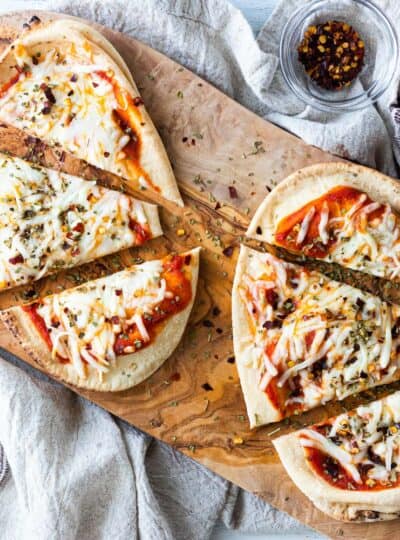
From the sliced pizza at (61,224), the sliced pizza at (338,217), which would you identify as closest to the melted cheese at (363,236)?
the sliced pizza at (338,217)

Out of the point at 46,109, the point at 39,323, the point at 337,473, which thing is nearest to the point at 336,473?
the point at 337,473

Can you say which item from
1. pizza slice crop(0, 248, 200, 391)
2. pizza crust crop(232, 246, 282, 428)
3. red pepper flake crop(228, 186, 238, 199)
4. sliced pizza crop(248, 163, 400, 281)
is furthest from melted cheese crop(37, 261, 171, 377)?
sliced pizza crop(248, 163, 400, 281)

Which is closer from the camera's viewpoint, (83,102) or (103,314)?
(103,314)

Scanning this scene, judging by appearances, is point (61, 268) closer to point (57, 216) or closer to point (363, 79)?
point (57, 216)

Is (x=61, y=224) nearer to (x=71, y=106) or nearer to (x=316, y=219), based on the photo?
(x=71, y=106)

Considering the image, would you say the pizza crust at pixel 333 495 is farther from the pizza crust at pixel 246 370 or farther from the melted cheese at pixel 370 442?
the pizza crust at pixel 246 370

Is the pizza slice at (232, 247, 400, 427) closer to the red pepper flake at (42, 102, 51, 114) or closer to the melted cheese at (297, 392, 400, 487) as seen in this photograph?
the melted cheese at (297, 392, 400, 487)

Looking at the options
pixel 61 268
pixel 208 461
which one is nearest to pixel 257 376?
pixel 208 461
